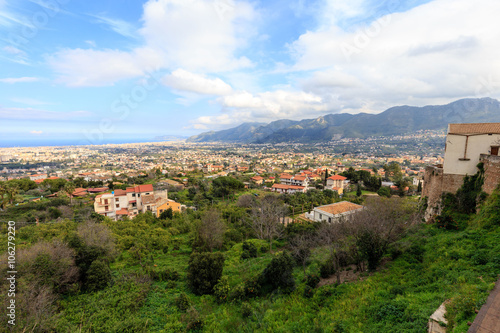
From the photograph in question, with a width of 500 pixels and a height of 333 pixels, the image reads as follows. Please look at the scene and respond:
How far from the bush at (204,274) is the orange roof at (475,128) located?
16.3m

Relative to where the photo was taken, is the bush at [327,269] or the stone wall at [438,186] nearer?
the bush at [327,269]

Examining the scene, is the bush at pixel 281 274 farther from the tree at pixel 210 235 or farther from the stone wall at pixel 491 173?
the stone wall at pixel 491 173

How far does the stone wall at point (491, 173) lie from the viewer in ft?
34.1

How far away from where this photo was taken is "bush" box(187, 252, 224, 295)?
12633mm

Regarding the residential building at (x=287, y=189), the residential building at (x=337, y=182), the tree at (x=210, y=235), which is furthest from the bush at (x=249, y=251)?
the residential building at (x=337, y=182)

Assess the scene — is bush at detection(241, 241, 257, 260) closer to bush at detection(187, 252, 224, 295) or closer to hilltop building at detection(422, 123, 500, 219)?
bush at detection(187, 252, 224, 295)

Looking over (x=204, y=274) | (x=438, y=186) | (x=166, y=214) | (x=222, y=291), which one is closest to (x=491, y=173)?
(x=438, y=186)

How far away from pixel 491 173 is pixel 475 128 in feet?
12.2

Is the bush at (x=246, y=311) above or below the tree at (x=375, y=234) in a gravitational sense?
below

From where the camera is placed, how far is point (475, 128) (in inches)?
509

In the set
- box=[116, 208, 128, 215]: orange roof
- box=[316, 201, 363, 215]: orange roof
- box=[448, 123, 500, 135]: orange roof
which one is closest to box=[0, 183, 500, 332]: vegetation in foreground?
box=[448, 123, 500, 135]: orange roof


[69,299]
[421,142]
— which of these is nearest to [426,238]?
[69,299]

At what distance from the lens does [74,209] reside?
27.3m

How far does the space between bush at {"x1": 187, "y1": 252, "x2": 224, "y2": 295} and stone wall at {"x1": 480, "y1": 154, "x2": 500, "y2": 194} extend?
14641mm
